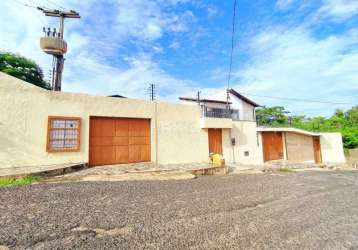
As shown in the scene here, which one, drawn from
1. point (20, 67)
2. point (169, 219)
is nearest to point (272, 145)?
point (169, 219)

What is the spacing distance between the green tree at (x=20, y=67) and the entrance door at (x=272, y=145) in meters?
25.3

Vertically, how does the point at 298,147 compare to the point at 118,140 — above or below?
below

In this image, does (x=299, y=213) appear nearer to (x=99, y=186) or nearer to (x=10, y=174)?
(x=99, y=186)

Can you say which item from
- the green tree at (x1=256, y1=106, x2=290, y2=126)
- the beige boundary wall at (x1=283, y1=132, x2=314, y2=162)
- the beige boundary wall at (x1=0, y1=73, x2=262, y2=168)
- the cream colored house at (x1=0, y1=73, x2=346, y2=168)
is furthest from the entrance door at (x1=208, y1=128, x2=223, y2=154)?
the green tree at (x1=256, y1=106, x2=290, y2=126)

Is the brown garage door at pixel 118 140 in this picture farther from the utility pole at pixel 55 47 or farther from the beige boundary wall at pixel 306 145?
the beige boundary wall at pixel 306 145

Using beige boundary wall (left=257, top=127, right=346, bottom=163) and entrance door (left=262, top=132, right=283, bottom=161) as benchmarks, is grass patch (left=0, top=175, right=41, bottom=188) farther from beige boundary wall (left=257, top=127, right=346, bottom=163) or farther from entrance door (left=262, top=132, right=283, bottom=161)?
entrance door (left=262, top=132, right=283, bottom=161)

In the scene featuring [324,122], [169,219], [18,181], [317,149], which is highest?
[324,122]

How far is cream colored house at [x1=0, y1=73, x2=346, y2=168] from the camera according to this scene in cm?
820

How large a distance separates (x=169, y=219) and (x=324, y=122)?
3275cm

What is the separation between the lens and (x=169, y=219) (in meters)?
3.91

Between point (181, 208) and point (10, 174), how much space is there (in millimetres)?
5895

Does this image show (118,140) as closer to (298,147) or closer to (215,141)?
(215,141)

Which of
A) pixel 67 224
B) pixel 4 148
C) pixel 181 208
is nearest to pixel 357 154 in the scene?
pixel 181 208

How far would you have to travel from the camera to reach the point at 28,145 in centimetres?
827
